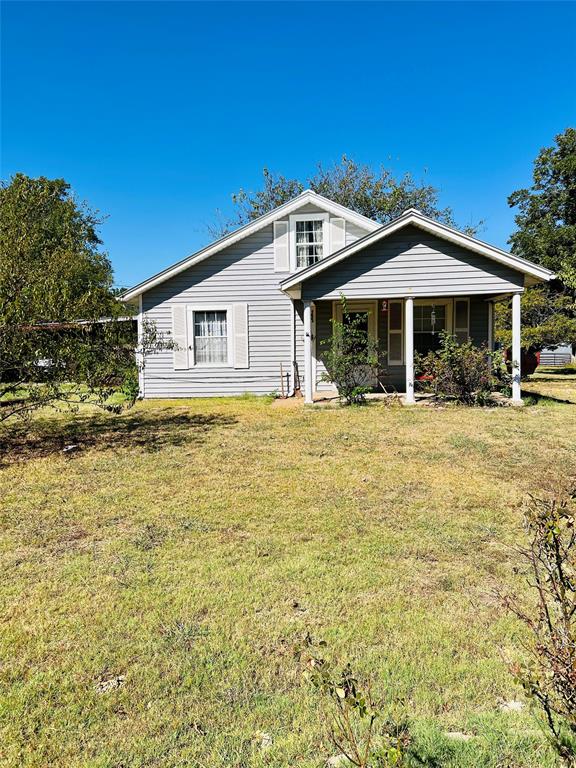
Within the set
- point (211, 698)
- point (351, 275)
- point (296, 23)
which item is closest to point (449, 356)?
point (351, 275)

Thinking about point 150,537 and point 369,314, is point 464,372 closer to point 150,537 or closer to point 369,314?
point 369,314

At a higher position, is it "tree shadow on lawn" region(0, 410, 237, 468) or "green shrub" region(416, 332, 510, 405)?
"green shrub" region(416, 332, 510, 405)

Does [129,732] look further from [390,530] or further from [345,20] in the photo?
[345,20]

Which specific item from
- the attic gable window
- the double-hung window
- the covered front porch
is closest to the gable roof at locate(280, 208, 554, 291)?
the covered front porch

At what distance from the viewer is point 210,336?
44.0ft

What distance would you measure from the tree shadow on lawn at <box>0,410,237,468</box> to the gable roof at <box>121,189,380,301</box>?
13.6ft

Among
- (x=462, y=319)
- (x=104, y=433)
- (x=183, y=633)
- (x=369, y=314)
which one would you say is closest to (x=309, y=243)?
(x=369, y=314)

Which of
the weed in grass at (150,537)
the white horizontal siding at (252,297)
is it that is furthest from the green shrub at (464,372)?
the weed in grass at (150,537)

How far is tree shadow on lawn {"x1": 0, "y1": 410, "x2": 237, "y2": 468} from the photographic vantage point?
7.29 metres

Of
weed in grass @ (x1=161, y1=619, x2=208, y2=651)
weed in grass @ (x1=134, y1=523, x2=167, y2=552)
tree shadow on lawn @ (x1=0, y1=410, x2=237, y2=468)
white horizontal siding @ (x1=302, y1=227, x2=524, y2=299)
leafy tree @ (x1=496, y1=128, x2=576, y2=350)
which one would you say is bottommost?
weed in grass @ (x1=161, y1=619, x2=208, y2=651)

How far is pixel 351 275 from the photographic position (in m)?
10.6

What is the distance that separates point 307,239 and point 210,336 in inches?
154

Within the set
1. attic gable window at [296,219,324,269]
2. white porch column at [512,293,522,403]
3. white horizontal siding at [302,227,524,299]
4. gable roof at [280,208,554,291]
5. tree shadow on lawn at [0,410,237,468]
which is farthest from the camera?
attic gable window at [296,219,324,269]

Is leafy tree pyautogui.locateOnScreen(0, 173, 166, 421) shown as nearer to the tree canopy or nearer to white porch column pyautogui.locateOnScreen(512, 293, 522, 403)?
white porch column pyautogui.locateOnScreen(512, 293, 522, 403)
